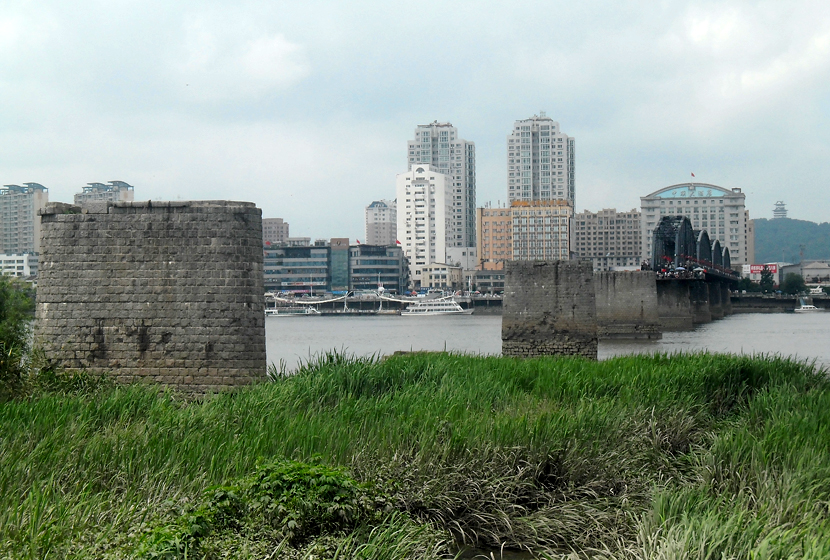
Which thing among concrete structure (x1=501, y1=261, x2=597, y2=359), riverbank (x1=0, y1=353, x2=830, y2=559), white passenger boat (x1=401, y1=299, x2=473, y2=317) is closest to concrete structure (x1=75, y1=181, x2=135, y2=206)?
white passenger boat (x1=401, y1=299, x2=473, y2=317)

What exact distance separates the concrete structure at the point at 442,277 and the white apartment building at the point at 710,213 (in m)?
51.8

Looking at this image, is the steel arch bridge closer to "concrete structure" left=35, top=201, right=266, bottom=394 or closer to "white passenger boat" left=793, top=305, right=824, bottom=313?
"white passenger boat" left=793, top=305, right=824, bottom=313

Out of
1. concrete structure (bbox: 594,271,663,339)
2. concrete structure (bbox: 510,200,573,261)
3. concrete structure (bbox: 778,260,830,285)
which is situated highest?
concrete structure (bbox: 510,200,573,261)

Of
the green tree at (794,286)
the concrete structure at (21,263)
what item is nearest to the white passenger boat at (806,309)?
the green tree at (794,286)

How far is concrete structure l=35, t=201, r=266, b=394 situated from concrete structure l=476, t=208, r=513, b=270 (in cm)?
14069

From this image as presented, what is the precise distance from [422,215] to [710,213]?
206 ft

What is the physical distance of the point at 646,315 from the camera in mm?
53344

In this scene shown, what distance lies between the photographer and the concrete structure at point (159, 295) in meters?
14.7

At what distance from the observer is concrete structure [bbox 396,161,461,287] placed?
547 ft

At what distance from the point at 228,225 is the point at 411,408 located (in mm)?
6290

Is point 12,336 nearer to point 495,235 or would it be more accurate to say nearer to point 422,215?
point 495,235

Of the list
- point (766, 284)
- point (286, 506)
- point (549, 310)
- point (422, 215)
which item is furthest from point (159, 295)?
point (422, 215)

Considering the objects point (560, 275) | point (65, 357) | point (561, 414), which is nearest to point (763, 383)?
point (561, 414)

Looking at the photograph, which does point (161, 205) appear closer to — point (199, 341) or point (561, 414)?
point (199, 341)
